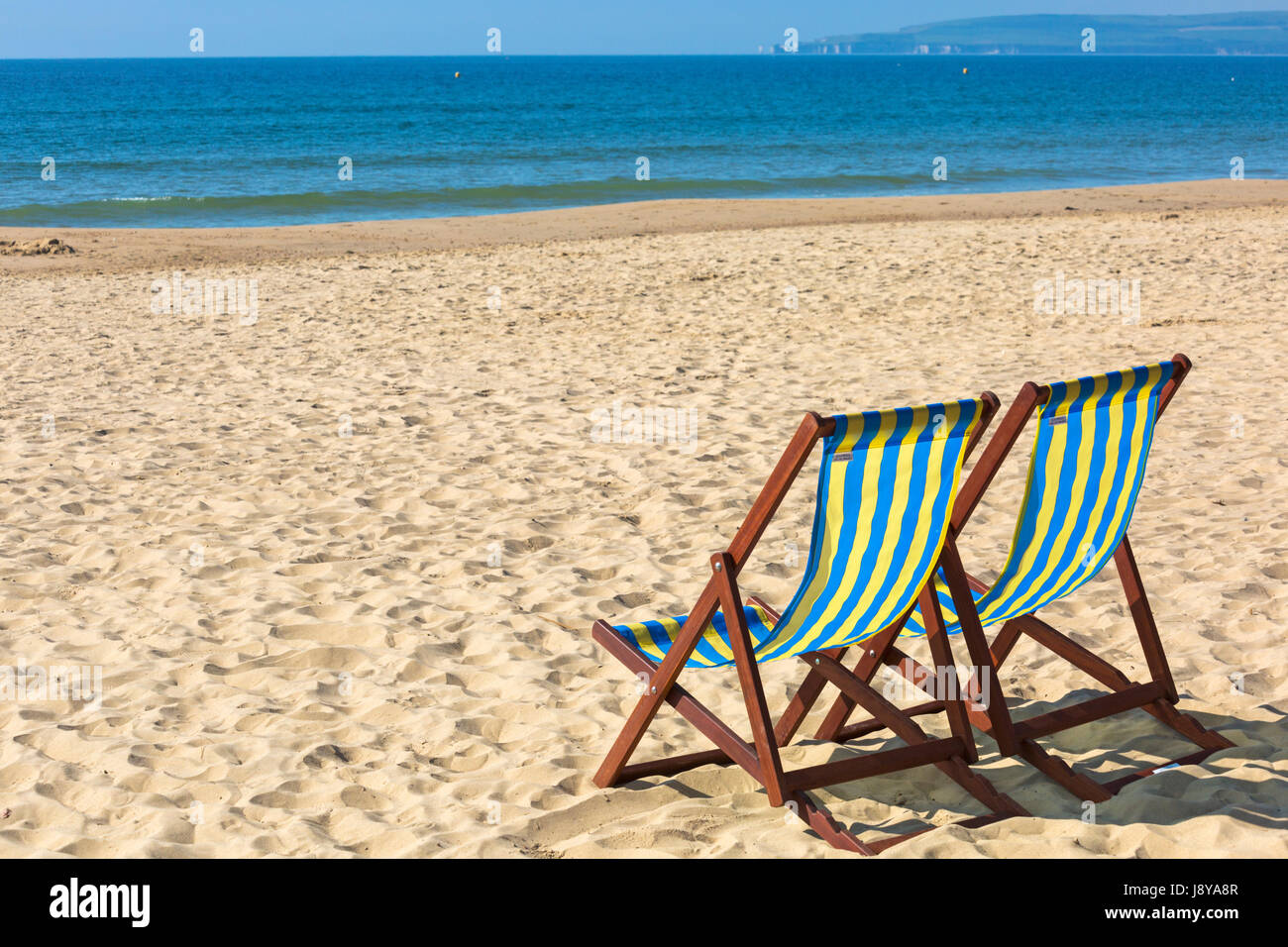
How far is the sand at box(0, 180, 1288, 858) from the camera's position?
2875 millimetres

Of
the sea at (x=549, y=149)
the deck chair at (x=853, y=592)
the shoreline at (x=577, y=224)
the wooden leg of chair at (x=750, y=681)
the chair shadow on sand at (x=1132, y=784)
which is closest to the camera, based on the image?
the deck chair at (x=853, y=592)

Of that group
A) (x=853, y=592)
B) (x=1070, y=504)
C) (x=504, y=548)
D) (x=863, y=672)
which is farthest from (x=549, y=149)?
(x=853, y=592)

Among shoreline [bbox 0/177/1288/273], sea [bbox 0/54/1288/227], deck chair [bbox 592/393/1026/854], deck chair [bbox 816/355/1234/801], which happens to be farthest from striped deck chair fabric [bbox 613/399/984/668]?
sea [bbox 0/54/1288/227]

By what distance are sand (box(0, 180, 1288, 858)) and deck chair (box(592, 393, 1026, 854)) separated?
0.16 metres

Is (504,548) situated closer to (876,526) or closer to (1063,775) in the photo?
(876,526)

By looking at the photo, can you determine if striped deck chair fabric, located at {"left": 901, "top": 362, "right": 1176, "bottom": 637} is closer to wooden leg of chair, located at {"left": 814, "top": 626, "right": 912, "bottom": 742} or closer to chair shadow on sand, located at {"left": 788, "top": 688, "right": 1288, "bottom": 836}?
wooden leg of chair, located at {"left": 814, "top": 626, "right": 912, "bottom": 742}

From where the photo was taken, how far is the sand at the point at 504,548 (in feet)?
9.43

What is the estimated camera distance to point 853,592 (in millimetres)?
2691

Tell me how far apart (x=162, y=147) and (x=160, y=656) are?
105 feet

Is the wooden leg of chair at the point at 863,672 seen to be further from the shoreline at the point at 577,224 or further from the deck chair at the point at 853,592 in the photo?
the shoreline at the point at 577,224

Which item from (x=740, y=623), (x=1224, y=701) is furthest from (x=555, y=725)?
(x=1224, y=701)

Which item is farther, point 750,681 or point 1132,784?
point 1132,784

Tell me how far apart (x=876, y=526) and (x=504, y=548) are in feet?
7.61

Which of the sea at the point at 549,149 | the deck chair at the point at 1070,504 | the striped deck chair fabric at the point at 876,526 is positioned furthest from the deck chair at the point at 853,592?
the sea at the point at 549,149
